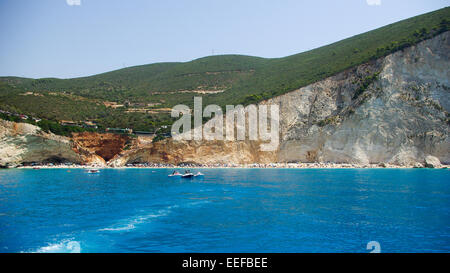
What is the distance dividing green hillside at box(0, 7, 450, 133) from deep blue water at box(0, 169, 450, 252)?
138 ft

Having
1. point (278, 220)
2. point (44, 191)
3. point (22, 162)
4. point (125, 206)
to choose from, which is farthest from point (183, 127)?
point (278, 220)

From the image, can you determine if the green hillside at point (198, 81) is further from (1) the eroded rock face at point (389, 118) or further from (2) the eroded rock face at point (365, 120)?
(1) the eroded rock face at point (389, 118)

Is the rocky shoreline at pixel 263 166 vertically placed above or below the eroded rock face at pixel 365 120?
below

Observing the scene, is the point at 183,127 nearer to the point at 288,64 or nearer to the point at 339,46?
the point at 288,64

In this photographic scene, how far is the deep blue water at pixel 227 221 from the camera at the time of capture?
1165cm

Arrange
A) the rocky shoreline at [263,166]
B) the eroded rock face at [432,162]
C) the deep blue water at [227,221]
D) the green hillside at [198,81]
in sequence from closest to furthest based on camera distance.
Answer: the deep blue water at [227,221], the eroded rock face at [432,162], the rocky shoreline at [263,166], the green hillside at [198,81]

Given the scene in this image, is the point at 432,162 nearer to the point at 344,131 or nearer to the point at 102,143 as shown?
the point at 344,131

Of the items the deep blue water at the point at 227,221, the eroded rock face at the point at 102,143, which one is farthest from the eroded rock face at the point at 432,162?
the eroded rock face at the point at 102,143

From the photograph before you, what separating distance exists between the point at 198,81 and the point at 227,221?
78.4m

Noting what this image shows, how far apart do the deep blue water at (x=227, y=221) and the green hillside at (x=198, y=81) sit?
42.2 meters

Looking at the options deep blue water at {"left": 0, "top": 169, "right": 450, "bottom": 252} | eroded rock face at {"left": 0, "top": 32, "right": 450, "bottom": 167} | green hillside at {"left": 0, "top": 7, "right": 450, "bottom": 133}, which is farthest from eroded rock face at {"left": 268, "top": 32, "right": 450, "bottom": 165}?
deep blue water at {"left": 0, "top": 169, "right": 450, "bottom": 252}

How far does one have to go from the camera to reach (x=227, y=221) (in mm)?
15344

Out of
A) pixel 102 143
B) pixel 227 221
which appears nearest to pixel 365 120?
pixel 227 221
